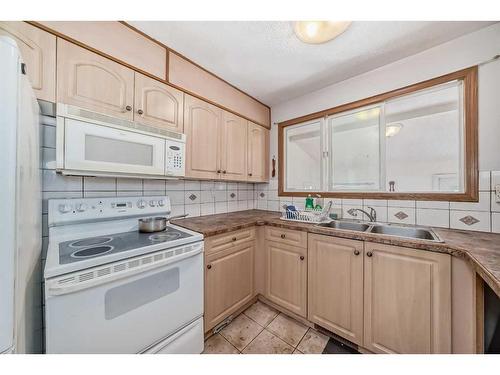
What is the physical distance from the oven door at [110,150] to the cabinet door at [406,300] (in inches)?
61.7

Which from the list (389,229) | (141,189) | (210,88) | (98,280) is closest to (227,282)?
(98,280)

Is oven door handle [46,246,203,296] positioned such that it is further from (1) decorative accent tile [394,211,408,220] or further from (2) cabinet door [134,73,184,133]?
(1) decorative accent tile [394,211,408,220]

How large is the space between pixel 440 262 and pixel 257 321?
1.33 metres

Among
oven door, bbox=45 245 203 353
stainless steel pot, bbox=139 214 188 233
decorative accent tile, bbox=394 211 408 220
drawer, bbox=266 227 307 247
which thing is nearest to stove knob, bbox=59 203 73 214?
stainless steel pot, bbox=139 214 188 233

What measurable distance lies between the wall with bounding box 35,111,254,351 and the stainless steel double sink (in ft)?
3.65

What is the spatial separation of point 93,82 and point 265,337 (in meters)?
2.07

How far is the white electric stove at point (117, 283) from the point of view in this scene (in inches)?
31.0

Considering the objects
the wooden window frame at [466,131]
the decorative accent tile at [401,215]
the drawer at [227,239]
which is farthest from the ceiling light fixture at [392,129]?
the drawer at [227,239]

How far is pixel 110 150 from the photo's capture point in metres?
1.14

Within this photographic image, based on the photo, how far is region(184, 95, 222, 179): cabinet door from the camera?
158 centimetres

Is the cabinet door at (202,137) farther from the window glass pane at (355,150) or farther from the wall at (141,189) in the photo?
the window glass pane at (355,150)

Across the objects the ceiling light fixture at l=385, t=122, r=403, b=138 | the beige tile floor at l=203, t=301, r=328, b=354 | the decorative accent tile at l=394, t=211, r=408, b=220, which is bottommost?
the beige tile floor at l=203, t=301, r=328, b=354

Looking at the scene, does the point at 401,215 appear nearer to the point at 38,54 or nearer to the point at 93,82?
the point at 93,82
